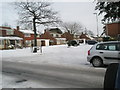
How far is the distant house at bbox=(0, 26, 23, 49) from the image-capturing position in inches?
1732

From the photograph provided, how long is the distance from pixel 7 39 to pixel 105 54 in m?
40.2

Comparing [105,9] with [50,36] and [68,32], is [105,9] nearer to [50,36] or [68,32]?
[50,36]

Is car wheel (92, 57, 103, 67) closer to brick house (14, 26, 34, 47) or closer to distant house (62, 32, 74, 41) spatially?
brick house (14, 26, 34, 47)

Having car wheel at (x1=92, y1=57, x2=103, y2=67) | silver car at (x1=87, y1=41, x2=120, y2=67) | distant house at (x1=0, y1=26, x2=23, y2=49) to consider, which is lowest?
car wheel at (x1=92, y1=57, x2=103, y2=67)

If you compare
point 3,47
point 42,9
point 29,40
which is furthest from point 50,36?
point 42,9

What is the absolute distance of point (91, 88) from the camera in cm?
578

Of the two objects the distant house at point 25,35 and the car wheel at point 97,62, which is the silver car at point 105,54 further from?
the distant house at point 25,35

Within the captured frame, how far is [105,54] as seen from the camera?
958 cm

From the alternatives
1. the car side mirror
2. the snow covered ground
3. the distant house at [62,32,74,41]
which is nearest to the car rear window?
the snow covered ground

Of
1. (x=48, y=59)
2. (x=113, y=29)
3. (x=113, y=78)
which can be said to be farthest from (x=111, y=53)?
(x=113, y=29)

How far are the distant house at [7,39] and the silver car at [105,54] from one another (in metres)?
36.0

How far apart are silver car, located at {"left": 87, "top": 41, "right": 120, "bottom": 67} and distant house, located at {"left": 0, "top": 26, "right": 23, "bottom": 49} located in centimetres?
3602

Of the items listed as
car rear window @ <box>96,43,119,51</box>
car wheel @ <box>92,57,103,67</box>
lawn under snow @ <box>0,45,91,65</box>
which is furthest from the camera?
lawn under snow @ <box>0,45,91,65</box>


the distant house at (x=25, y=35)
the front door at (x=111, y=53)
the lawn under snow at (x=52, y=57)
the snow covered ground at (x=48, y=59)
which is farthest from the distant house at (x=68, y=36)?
the front door at (x=111, y=53)
